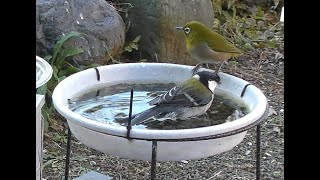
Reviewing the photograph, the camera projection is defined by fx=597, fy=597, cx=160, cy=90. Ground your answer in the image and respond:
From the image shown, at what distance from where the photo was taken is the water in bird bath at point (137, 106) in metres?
1.94

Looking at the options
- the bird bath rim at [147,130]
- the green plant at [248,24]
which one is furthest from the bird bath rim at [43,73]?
the green plant at [248,24]

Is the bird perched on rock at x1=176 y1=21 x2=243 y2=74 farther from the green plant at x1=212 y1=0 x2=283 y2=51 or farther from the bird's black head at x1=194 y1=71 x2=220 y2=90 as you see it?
the green plant at x1=212 y1=0 x2=283 y2=51

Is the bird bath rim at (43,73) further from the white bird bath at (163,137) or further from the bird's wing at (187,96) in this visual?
the bird's wing at (187,96)

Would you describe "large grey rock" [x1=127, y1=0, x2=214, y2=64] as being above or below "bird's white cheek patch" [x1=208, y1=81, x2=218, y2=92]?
below

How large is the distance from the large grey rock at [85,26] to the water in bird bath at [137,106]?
182 centimetres

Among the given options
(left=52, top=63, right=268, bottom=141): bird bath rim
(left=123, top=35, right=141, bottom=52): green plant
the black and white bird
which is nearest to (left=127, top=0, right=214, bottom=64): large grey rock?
(left=123, top=35, right=141, bottom=52): green plant

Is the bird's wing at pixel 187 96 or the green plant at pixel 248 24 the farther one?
the green plant at pixel 248 24

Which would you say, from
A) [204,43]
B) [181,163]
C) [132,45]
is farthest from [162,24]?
[204,43]

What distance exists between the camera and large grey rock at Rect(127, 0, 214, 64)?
4.52 m

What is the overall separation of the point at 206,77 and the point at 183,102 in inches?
6.1

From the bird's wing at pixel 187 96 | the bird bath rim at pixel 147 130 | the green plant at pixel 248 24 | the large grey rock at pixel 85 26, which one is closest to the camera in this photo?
the bird bath rim at pixel 147 130

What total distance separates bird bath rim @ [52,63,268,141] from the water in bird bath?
0.04 metres

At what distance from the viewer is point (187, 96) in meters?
2.00
